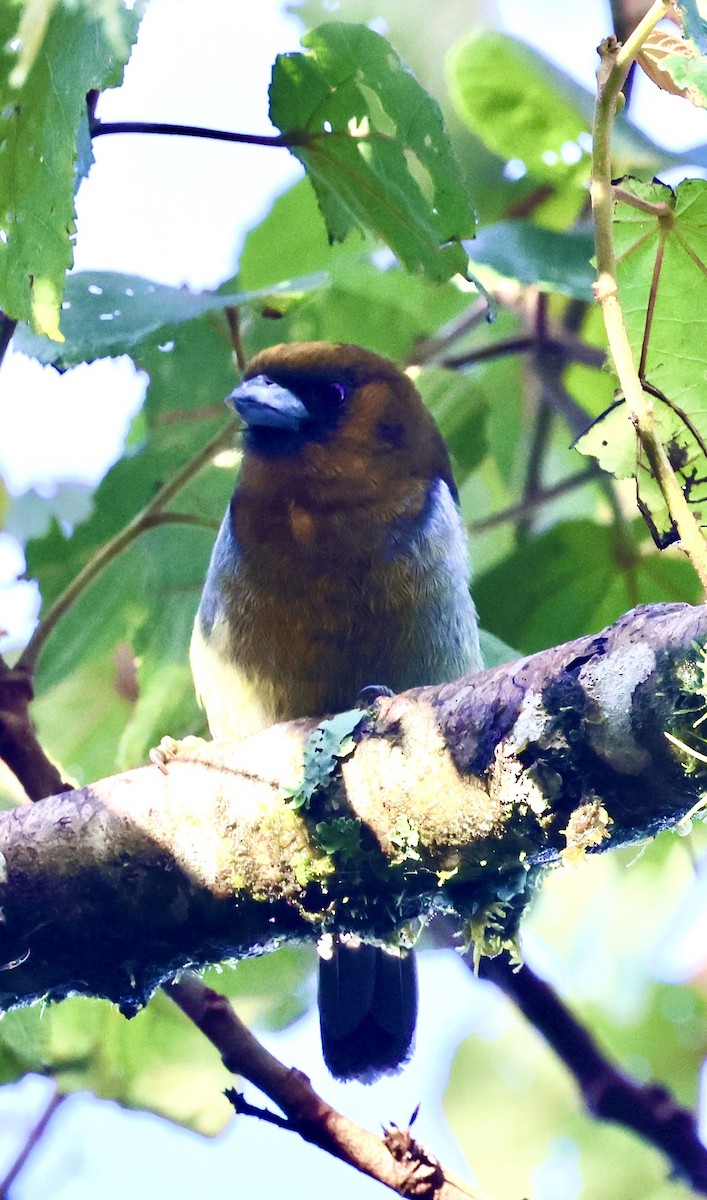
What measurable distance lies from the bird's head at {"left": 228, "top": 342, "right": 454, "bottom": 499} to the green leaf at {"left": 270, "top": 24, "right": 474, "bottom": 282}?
72cm

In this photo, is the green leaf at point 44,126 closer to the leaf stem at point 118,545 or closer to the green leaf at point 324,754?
the green leaf at point 324,754

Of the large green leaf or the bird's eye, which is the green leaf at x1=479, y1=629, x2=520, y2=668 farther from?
the large green leaf

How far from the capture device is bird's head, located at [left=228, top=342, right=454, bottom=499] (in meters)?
3.20

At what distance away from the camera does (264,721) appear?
3.16 metres

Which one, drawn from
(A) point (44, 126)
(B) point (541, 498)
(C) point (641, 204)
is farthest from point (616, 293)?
(B) point (541, 498)

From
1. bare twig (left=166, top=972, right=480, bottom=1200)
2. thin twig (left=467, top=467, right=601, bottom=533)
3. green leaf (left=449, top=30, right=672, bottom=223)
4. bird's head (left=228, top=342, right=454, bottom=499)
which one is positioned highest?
green leaf (left=449, top=30, right=672, bottom=223)

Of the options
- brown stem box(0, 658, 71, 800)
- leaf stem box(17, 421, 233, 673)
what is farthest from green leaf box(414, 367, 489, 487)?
brown stem box(0, 658, 71, 800)

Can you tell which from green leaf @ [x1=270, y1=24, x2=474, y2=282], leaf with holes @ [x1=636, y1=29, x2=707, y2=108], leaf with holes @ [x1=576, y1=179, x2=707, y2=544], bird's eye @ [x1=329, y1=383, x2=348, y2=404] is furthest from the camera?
bird's eye @ [x1=329, y1=383, x2=348, y2=404]

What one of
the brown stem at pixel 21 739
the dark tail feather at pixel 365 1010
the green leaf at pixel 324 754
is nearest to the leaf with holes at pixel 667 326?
the green leaf at pixel 324 754

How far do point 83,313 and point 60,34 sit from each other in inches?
37.0

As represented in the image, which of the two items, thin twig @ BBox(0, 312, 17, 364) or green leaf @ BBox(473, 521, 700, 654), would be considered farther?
green leaf @ BBox(473, 521, 700, 654)

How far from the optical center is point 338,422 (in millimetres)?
3328

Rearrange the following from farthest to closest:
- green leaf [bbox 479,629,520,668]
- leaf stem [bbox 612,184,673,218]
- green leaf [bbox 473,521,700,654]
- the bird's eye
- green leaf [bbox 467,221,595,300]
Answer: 1. the bird's eye
2. green leaf [bbox 473,521,700,654]
3. green leaf [bbox 479,629,520,668]
4. green leaf [bbox 467,221,595,300]
5. leaf stem [bbox 612,184,673,218]

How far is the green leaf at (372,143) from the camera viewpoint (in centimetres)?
221
